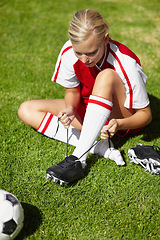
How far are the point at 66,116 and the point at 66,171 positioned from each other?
41cm

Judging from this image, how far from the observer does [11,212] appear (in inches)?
63.1

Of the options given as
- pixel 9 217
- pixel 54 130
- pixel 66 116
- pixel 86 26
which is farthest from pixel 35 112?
pixel 9 217

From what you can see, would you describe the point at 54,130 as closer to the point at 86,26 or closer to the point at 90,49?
the point at 90,49

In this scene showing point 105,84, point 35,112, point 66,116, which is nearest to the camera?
point 105,84

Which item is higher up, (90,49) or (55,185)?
(90,49)

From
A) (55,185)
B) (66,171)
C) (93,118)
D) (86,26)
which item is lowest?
(55,185)

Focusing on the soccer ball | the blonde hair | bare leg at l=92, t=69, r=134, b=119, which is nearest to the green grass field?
the soccer ball

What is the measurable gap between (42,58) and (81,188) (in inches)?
84.7

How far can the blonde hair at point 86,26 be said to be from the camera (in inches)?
69.8

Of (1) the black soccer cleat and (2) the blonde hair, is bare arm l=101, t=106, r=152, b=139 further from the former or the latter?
(2) the blonde hair

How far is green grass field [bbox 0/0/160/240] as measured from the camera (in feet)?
5.93

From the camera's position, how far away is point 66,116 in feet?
7.04

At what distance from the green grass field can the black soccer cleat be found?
61 mm

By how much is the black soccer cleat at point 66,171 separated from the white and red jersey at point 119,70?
55 cm
